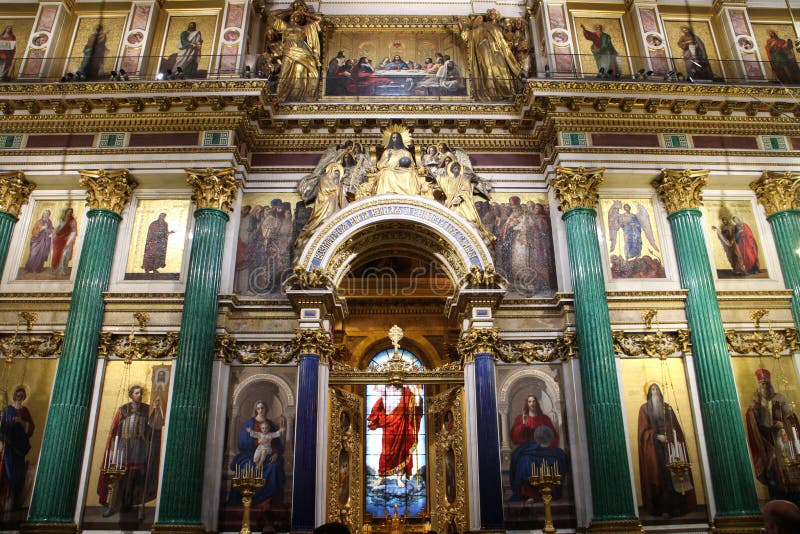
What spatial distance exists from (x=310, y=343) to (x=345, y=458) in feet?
9.45

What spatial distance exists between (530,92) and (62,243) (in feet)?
33.4

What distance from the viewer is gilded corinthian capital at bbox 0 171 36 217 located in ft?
44.1

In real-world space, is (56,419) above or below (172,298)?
below

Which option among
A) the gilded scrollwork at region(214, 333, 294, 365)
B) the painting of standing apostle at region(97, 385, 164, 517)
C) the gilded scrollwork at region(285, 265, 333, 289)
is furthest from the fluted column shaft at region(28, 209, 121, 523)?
the gilded scrollwork at region(285, 265, 333, 289)

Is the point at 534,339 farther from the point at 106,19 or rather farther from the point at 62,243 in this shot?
the point at 106,19

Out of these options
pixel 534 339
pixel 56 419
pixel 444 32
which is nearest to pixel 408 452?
pixel 534 339

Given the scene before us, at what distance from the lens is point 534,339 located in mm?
12992

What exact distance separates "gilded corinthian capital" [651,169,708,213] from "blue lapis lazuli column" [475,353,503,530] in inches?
198

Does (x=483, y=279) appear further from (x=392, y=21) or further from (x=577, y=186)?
(x=392, y=21)

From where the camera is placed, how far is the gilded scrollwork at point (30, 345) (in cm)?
1261

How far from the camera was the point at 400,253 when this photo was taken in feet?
49.3

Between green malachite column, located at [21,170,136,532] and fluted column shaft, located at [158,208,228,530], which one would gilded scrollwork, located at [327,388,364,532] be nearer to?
fluted column shaft, located at [158,208,228,530]

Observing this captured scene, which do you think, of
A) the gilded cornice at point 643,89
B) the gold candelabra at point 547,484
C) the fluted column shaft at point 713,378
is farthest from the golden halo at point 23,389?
the fluted column shaft at point 713,378

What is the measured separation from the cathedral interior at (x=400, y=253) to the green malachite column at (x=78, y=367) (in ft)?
0.15
